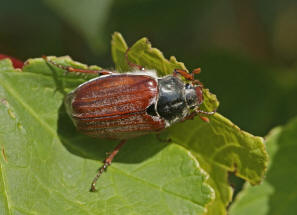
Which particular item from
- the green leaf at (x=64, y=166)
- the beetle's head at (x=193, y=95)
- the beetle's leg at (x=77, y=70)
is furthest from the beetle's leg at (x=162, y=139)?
the beetle's leg at (x=77, y=70)

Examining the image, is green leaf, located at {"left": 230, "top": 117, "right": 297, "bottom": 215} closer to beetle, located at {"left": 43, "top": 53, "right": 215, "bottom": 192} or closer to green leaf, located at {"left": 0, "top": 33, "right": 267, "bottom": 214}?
green leaf, located at {"left": 0, "top": 33, "right": 267, "bottom": 214}

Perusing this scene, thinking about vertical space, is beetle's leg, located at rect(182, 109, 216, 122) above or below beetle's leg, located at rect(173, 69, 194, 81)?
below

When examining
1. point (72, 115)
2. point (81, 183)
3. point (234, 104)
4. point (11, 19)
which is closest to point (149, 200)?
point (81, 183)

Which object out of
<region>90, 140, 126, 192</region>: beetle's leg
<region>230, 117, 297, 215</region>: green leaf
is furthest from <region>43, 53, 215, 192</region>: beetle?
<region>230, 117, 297, 215</region>: green leaf

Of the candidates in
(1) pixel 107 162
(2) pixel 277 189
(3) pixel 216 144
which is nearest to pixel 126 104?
(1) pixel 107 162

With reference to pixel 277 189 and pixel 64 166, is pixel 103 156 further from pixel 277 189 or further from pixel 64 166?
pixel 277 189

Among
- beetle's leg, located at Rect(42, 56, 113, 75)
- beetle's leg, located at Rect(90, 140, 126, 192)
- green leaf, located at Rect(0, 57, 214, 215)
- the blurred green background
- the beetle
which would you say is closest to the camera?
green leaf, located at Rect(0, 57, 214, 215)
